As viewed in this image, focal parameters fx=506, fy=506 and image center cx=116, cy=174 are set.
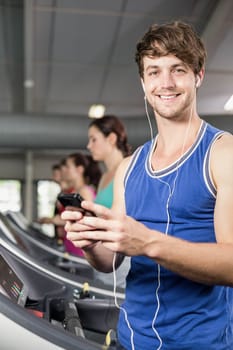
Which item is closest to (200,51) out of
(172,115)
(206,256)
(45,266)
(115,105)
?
(172,115)

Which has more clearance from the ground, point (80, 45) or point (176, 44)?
point (80, 45)

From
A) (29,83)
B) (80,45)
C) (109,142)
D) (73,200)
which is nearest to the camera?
(73,200)

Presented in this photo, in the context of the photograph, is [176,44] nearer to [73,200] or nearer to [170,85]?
[170,85]

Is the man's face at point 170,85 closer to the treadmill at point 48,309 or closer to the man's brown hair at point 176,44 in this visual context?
the man's brown hair at point 176,44

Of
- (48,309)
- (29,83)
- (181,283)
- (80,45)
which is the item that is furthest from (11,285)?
(29,83)

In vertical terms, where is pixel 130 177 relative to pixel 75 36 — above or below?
below

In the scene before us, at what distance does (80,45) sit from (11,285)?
3.62 m

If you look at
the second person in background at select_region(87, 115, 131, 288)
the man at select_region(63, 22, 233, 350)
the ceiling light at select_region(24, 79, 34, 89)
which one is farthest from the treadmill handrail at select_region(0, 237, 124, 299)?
the ceiling light at select_region(24, 79, 34, 89)

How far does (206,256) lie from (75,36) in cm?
383

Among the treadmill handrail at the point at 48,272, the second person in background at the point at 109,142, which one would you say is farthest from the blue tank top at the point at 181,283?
the second person in background at the point at 109,142

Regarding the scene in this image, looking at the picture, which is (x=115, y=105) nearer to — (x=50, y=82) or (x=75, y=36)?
(x=50, y=82)

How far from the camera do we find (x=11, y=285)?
130 cm

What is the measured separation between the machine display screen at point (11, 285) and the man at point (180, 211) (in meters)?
0.25

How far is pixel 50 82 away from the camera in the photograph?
18.8 feet
